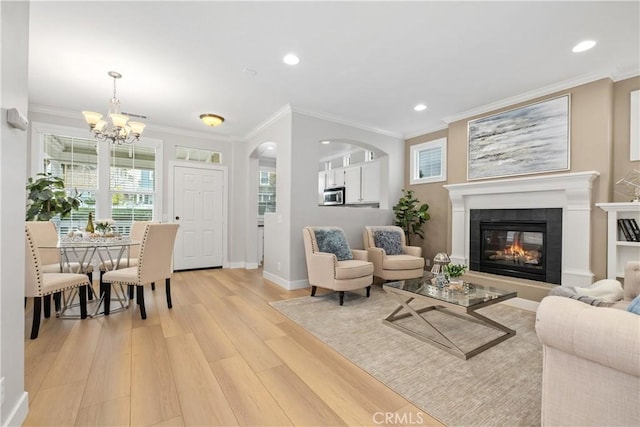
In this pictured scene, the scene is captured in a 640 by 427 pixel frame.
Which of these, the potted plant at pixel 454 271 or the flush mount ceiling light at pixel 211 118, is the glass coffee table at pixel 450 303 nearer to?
the potted plant at pixel 454 271

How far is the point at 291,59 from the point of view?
2889 millimetres

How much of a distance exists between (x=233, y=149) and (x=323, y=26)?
393cm

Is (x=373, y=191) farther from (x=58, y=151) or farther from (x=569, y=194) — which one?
(x=58, y=151)

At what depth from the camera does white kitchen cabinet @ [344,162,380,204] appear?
560 cm

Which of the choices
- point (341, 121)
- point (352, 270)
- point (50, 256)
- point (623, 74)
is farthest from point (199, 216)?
point (623, 74)

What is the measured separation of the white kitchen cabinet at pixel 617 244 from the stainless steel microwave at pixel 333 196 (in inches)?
Result: 165

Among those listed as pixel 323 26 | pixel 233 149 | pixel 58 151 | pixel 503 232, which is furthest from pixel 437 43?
pixel 58 151

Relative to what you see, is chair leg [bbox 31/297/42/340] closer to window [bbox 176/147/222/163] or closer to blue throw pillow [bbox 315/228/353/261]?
blue throw pillow [bbox 315/228/353/261]

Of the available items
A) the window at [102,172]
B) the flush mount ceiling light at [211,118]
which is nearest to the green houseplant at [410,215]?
the flush mount ceiling light at [211,118]

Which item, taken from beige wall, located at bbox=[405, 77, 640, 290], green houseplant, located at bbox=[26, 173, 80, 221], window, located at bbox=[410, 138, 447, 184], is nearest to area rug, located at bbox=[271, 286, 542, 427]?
beige wall, located at bbox=[405, 77, 640, 290]

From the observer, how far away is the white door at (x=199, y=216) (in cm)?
534

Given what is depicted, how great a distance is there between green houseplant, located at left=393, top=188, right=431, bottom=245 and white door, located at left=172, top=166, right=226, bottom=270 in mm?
3503

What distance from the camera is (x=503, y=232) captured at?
3930mm

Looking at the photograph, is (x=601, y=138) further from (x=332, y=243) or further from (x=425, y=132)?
(x=332, y=243)
